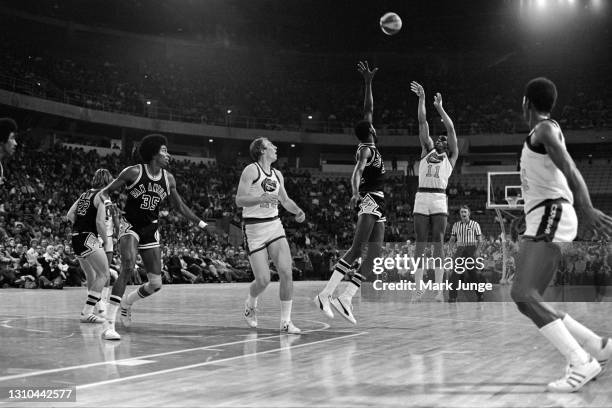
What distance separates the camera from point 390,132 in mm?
44719

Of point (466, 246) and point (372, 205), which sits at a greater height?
point (372, 205)

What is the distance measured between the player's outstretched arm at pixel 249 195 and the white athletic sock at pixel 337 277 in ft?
4.64

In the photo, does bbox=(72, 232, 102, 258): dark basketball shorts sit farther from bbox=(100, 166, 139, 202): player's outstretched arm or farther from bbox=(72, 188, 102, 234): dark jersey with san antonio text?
bbox=(100, 166, 139, 202): player's outstretched arm

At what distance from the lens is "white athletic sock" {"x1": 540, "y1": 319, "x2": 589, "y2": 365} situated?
14.9ft

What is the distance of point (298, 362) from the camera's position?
18.1 ft

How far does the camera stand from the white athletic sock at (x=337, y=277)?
28.2 ft

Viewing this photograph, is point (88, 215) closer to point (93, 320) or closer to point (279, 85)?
point (93, 320)

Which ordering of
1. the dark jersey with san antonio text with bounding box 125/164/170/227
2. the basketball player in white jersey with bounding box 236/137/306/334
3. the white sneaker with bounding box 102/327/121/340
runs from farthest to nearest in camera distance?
the dark jersey with san antonio text with bounding box 125/164/170/227
the basketball player in white jersey with bounding box 236/137/306/334
the white sneaker with bounding box 102/327/121/340

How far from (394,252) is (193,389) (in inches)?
357

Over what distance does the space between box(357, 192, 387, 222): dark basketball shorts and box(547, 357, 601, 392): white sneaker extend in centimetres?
464

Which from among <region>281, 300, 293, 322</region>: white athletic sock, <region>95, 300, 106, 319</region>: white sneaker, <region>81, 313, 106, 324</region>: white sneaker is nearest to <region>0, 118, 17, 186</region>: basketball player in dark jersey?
<region>281, 300, 293, 322</region>: white athletic sock

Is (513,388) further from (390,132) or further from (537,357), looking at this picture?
(390,132)

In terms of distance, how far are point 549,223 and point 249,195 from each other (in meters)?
3.85

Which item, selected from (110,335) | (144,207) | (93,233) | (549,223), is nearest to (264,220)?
(144,207)
